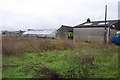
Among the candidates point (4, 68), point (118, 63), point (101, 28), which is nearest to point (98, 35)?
point (101, 28)

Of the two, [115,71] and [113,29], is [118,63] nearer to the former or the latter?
[115,71]

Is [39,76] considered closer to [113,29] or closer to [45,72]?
[45,72]

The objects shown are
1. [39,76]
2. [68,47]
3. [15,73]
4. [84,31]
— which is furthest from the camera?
[84,31]

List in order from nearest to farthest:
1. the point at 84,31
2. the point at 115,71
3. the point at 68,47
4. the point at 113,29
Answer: the point at 115,71, the point at 68,47, the point at 113,29, the point at 84,31

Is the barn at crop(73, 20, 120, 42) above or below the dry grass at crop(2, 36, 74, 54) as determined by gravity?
above

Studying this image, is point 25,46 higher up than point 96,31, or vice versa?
point 96,31

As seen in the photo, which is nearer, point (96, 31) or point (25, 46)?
point (25, 46)

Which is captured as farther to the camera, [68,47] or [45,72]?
[68,47]

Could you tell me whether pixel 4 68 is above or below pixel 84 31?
below

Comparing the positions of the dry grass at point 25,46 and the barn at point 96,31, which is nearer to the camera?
the dry grass at point 25,46

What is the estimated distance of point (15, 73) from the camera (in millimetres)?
7477

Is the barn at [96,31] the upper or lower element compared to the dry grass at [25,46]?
upper

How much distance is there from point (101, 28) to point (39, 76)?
85.9 ft

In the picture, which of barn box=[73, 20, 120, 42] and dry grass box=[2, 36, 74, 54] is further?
barn box=[73, 20, 120, 42]
